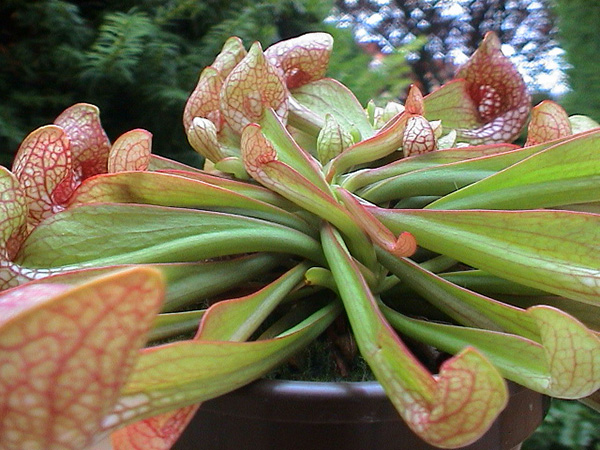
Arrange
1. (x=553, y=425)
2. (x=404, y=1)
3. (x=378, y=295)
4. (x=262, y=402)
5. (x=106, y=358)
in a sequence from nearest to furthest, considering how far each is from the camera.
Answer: (x=106, y=358) < (x=262, y=402) < (x=378, y=295) < (x=553, y=425) < (x=404, y=1)

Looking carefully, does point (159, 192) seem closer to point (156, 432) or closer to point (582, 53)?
point (156, 432)

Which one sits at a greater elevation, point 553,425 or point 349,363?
point 349,363

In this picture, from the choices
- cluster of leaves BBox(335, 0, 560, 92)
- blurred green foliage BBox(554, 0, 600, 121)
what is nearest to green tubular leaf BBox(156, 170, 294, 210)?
blurred green foliage BBox(554, 0, 600, 121)

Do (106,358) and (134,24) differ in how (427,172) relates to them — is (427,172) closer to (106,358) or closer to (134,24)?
(106,358)

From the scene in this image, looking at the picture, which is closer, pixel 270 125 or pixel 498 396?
pixel 498 396

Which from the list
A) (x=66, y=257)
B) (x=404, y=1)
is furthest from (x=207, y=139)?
(x=404, y=1)

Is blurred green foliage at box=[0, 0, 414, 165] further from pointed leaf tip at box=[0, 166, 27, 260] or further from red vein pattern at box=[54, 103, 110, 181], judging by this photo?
pointed leaf tip at box=[0, 166, 27, 260]

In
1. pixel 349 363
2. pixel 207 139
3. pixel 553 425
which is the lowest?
pixel 553 425
